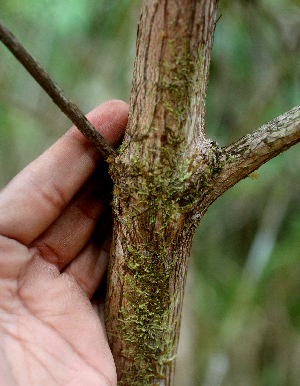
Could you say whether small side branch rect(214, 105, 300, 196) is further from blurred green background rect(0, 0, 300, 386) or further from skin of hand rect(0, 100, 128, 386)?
blurred green background rect(0, 0, 300, 386)

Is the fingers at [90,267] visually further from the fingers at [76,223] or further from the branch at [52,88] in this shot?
the branch at [52,88]

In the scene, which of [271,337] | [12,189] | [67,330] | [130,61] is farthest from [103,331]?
[271,337]

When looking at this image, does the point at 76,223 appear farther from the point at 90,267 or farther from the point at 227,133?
the point at 227,133

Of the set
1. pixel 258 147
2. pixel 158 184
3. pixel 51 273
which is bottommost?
pixel 51 273

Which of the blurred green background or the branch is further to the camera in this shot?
the blurred green background

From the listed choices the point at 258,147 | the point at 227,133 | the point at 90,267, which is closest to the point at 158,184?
the point at 258,147

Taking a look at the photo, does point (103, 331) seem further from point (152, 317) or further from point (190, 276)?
point (190, 276)

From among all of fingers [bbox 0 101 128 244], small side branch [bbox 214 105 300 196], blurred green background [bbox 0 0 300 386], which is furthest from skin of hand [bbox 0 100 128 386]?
blurred green background [bbox 0 0 300 386]
